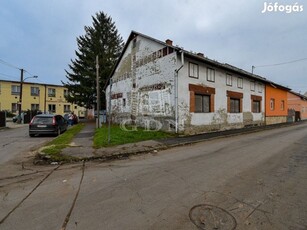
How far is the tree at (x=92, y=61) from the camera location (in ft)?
113

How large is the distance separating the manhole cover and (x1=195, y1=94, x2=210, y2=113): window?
12834mm

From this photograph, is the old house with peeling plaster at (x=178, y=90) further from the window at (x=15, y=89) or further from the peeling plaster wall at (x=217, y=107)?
the window at (x=15, y=89)

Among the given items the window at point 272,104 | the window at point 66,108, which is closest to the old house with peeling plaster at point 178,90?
the window at point 272,104

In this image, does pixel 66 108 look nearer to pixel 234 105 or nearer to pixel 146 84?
pixel 146 84

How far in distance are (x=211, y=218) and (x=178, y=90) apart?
11794mm

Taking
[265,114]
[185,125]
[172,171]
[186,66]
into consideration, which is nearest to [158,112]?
[185,125]

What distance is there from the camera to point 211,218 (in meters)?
3.60

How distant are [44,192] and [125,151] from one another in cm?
479

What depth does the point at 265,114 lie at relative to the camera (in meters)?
26.5

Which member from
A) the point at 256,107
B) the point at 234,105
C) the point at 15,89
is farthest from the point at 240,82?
the point at 15,89

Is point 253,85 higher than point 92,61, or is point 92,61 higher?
point 92,61

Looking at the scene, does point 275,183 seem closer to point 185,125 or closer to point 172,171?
point 172,171

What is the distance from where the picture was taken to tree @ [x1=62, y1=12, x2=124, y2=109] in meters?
34.6

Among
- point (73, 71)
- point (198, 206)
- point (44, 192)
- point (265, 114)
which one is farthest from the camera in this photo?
point (73, 71)
